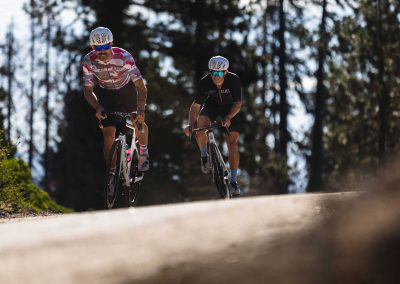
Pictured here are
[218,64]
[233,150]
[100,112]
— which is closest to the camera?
[100,112]

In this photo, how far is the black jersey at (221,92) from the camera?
999 centimetres

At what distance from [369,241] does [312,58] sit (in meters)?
32.2

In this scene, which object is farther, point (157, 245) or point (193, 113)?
point (193, 113)

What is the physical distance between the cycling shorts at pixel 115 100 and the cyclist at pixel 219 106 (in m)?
1.38

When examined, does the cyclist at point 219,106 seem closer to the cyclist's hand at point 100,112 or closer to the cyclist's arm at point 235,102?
the cyclist's arm at point 235,102

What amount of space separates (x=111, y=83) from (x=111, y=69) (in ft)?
0.79

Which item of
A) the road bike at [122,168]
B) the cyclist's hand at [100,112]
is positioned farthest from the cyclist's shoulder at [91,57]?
the road bike at [122,168]

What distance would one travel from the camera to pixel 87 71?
863 cm

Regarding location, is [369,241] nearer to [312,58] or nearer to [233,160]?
[233,160]

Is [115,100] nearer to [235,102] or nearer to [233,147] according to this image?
[235,102]

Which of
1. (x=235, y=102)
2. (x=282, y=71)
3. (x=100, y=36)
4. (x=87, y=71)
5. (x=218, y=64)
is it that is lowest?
(x=235, y=102)

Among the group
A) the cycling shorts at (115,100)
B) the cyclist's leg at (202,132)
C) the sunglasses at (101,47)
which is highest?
the sunglasses at (101,47)

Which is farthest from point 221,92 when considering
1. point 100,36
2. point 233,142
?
point 100,36

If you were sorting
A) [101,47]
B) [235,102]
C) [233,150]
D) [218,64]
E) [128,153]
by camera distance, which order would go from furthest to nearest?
[233,150] < [235,102] < [218,64] < [128,153] < [101,47]
